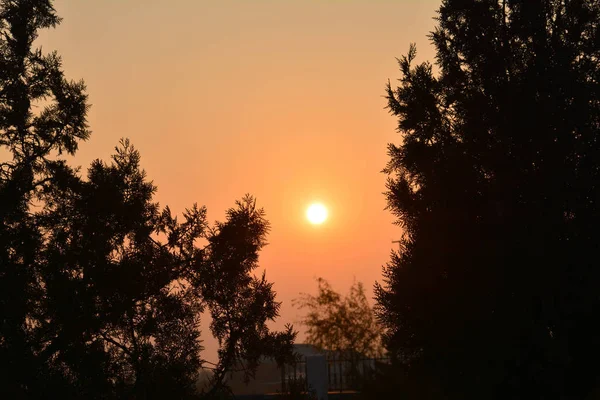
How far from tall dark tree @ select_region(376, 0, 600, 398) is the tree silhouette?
738 cm

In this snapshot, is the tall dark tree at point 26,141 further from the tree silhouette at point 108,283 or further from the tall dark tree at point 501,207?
the tall dark tree at point 501,207

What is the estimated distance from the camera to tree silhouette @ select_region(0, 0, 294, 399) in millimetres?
9969

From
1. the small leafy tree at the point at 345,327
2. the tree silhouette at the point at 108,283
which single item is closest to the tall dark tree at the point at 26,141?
the tree silhouette at the point at 108,283

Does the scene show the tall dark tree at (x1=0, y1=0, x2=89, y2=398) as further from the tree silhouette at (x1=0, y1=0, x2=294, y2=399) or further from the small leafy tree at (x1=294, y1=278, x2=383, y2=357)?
the small leafy tree at (x1=294, y1=278, x2=383, y2=357)

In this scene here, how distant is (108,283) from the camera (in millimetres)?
10344

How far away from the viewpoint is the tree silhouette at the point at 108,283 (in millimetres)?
9969

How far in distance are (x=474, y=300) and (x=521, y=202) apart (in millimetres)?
2684

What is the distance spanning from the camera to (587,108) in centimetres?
1700

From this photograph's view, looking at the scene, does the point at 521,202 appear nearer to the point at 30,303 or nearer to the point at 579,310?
the point at 579,310

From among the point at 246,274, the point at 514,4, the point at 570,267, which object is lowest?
the point at 246,274

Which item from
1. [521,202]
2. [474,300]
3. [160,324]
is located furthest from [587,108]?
[160,324]

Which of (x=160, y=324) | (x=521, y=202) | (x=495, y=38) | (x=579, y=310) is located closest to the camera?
(x=160, y=324)

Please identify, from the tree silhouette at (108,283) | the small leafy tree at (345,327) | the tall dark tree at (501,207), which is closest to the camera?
the tree silhouette at (108,283)

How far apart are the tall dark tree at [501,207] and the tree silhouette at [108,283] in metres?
7.38
